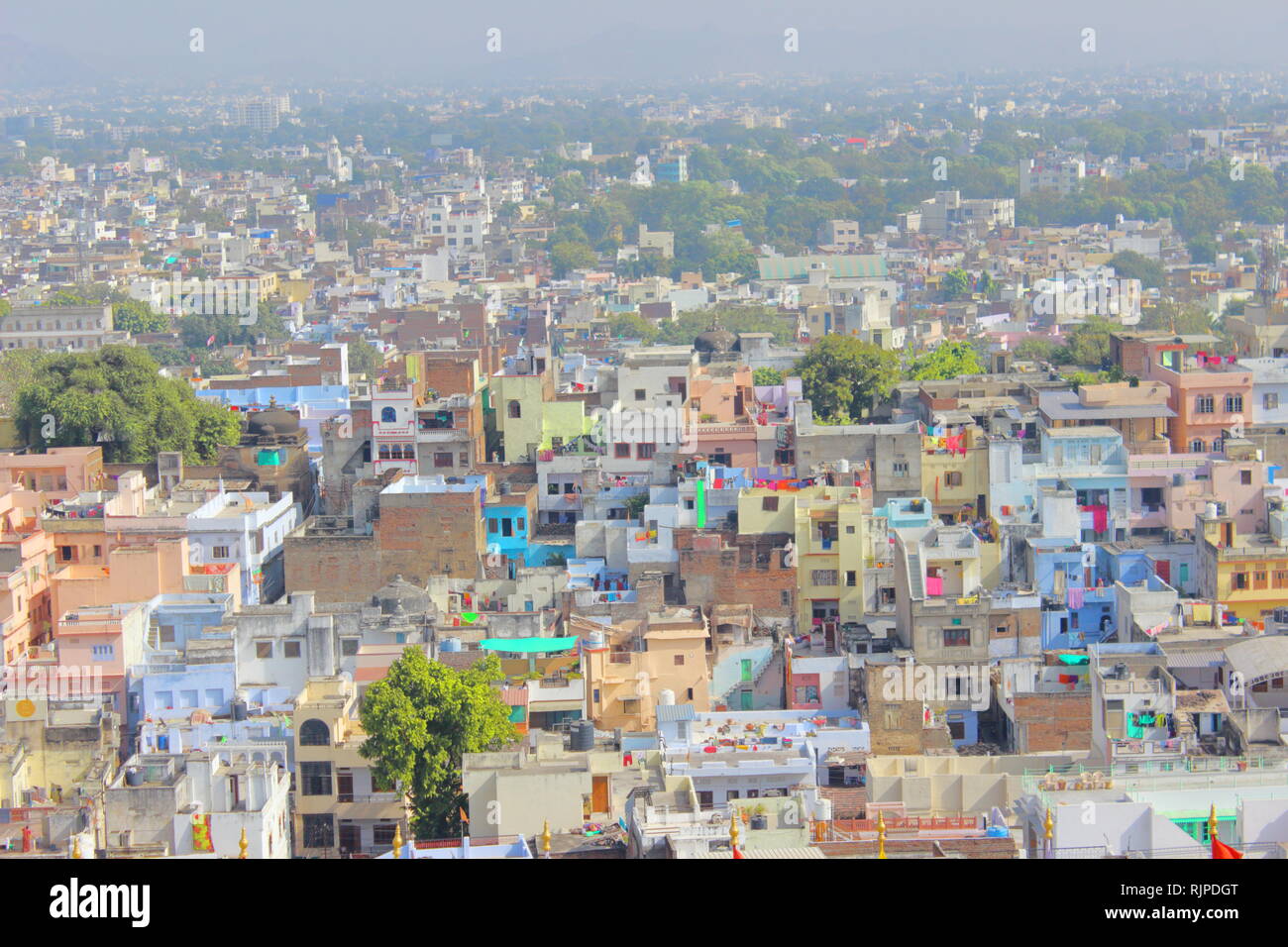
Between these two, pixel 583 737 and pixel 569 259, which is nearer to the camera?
pixel 583 737

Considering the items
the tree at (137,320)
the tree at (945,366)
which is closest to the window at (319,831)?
the tree at (945,366)

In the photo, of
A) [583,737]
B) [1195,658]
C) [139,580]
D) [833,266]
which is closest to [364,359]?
[833,266]

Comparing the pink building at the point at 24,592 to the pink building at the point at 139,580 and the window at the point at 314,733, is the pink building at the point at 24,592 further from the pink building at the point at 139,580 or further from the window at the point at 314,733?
the window at the point at 314,733

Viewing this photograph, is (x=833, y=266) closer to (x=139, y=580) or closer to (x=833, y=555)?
(x=833, y=555)

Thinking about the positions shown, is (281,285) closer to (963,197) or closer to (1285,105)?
(963,197)

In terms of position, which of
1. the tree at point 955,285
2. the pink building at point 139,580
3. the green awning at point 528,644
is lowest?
the tree at point 955,285
